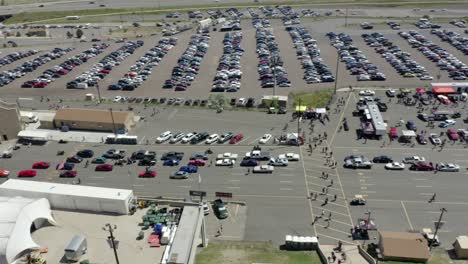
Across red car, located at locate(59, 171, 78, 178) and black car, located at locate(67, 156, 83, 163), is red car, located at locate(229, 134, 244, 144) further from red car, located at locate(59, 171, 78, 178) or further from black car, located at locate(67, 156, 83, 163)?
red car, located at locate(59, 171, 78, 178)

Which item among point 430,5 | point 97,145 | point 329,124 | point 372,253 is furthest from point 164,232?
point 430,5

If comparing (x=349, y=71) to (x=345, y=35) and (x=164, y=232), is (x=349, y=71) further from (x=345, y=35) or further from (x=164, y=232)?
(x=164, y=232)

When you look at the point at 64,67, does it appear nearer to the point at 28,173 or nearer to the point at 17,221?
the point at 28,173

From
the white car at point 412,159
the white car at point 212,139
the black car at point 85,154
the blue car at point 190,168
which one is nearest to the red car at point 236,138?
the white car at point 212,139

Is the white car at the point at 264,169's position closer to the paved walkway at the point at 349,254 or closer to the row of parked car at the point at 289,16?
the paved walkway at the point at 349,254

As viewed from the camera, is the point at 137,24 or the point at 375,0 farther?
the point at 375,0

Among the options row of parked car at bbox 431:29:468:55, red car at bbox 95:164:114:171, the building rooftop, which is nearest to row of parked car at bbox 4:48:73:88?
the building rooftop
